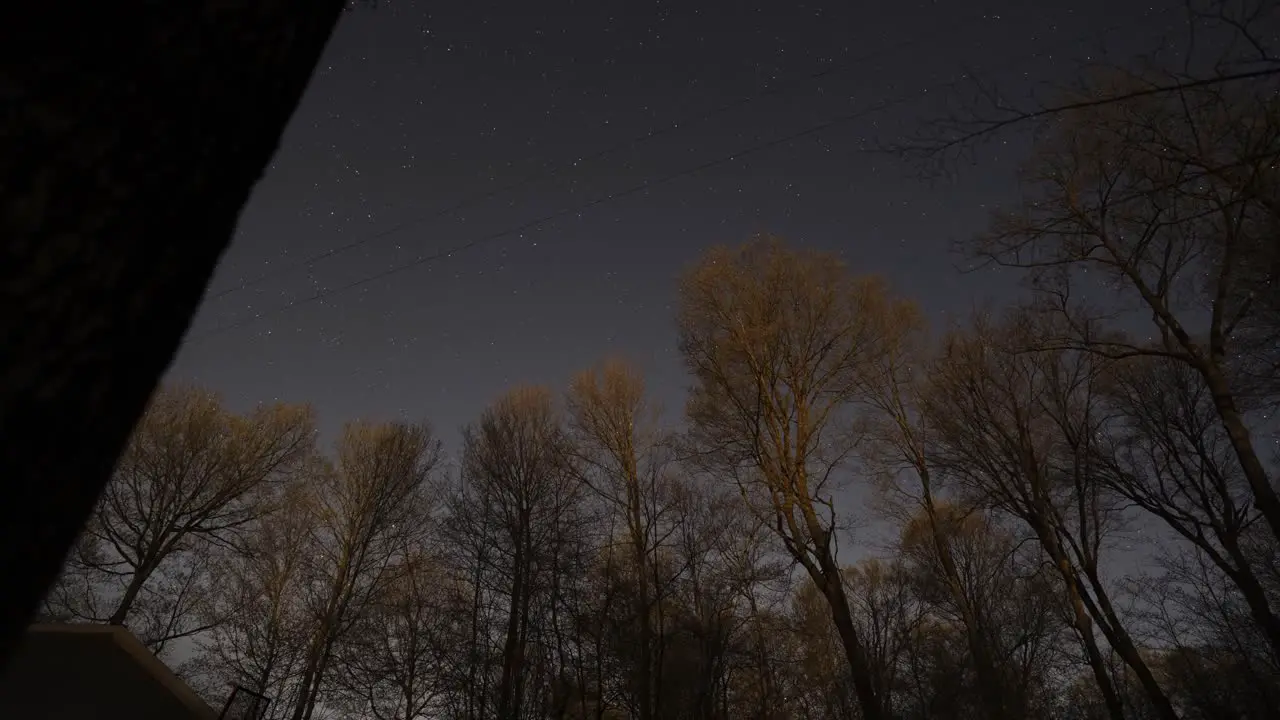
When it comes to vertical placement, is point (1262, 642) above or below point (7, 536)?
above

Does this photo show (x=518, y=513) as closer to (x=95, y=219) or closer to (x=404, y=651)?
(x=404, y=651)

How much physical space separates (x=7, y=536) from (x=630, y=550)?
44.5ft

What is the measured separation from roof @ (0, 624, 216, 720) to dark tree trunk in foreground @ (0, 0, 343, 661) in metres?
12.0

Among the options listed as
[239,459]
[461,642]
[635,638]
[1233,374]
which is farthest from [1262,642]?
[239,459]

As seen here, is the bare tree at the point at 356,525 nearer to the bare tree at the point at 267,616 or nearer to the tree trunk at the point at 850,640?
the bare tree at the point at 267,616

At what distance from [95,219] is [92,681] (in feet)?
41.1

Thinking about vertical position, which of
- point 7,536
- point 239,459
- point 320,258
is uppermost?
point 239,459

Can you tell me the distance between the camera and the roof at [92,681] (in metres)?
8.51

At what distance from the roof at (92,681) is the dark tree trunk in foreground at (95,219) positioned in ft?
39.5

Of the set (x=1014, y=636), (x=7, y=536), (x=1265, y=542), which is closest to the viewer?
(x=7, y=536)

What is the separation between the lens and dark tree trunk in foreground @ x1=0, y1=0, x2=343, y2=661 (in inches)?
16.5

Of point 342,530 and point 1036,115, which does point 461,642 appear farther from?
point 1036,115

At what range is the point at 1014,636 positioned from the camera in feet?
72.1

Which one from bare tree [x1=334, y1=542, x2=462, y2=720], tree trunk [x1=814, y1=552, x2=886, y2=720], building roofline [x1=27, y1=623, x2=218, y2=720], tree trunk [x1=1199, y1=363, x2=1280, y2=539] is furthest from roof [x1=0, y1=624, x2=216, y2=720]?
tree trunk [x1=1199, y1=363, x2=1280, y2=539]
